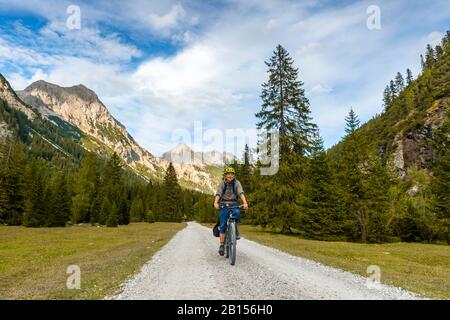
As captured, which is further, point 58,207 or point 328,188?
point 58,207

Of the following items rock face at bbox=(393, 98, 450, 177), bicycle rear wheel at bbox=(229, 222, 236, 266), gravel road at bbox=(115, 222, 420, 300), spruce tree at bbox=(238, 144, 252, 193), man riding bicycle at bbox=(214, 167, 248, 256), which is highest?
rock face at bbox=(393, 98, 450, 177)

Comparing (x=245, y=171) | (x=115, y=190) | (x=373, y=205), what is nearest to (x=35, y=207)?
(x=115, y=190)

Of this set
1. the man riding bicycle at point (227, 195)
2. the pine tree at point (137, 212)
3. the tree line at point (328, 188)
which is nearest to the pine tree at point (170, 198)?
the pine tree at point (137, 212)

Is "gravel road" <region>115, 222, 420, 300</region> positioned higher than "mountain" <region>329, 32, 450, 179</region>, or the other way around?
"mountain" <region>329, 32, 450, 179</region>

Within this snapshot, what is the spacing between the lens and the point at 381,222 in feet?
143

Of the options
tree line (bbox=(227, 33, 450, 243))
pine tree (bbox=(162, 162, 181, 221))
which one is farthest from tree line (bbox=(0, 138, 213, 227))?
tree line (bbox=(227, 33, 450, 243))

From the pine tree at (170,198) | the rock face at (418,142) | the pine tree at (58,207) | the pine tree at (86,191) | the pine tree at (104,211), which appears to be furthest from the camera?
the rock face at (418,142)

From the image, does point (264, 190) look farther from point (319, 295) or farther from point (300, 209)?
point (319, 295)

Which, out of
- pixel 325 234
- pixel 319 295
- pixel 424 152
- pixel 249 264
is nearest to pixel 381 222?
pixel 325 234

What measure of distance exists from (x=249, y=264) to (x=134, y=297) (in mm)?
5479

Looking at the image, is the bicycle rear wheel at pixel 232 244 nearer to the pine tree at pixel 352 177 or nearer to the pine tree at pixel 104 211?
the pine tree at pixel 352 177

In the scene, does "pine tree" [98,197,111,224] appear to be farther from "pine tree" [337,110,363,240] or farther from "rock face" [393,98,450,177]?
"rock face" [393,98,450,177]

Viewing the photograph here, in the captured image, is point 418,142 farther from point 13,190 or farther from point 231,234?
point 231,234

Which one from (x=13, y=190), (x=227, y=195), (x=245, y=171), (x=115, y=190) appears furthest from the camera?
(x=115, y=190)
